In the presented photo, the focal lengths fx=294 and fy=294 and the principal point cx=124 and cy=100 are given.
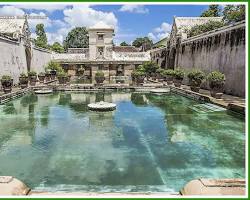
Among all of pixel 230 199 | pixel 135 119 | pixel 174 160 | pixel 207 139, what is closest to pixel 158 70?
pixel 135 119

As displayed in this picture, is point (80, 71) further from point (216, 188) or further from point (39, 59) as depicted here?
point (216, 188)

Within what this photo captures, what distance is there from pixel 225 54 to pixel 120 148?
10.4 metres

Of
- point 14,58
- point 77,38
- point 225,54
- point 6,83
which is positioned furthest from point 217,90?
point 77,38

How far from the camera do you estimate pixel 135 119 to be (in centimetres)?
938

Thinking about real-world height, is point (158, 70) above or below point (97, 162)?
above

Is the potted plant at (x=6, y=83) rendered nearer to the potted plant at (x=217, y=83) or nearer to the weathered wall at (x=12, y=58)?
the weathered wall at (x=12, y=58)

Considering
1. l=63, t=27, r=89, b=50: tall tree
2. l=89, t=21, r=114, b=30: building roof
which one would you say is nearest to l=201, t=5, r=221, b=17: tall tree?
l=89, t=21, r=114, b=30: building roof

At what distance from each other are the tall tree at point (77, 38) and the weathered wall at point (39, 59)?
23869 millimetres

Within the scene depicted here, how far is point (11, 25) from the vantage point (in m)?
22.4

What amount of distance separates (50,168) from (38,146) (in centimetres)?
149

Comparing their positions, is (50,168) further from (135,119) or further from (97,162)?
(135,119)

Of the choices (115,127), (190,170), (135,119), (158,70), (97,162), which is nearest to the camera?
(190,170)

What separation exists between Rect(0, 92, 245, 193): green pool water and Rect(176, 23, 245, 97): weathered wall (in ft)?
10.6

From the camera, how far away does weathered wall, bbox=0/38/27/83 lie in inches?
675
